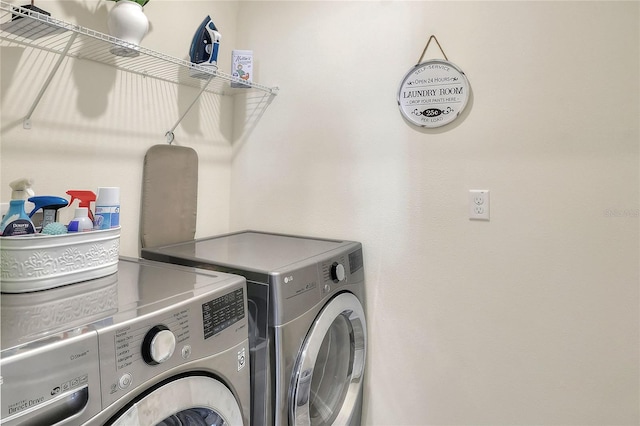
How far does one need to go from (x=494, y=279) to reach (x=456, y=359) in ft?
1.16

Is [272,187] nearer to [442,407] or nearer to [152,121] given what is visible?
[152,121]

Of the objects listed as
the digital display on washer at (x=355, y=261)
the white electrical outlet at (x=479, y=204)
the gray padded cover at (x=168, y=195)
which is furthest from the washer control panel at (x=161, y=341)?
the white electrical outlet at (x=479, y=204)

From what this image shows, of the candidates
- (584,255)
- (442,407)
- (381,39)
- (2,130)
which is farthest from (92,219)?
(584,255)

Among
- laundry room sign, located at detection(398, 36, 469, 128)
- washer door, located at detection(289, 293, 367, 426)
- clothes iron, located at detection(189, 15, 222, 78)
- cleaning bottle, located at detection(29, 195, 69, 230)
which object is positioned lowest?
washer door, located at detection(289, 293, 367, 426)

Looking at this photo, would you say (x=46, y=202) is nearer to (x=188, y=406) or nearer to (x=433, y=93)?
(x=188, y=406)

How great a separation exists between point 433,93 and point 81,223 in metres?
1.28

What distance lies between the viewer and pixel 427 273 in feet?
4.91

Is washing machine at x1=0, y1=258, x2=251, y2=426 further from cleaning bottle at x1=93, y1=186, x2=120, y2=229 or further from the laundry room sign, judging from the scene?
the laundry room sign

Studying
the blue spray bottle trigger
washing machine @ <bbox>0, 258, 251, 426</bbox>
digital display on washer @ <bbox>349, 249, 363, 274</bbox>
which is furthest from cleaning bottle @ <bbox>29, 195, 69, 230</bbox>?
digital display on washer @ <bbox>349, 249, 363, 274</bbox>

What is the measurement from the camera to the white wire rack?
1.00 meters

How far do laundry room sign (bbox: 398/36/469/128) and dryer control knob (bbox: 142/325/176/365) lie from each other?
120 centimetres

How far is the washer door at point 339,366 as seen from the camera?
1.40 meters

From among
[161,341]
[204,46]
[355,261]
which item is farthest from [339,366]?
[204,46]

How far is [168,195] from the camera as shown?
161 cm
